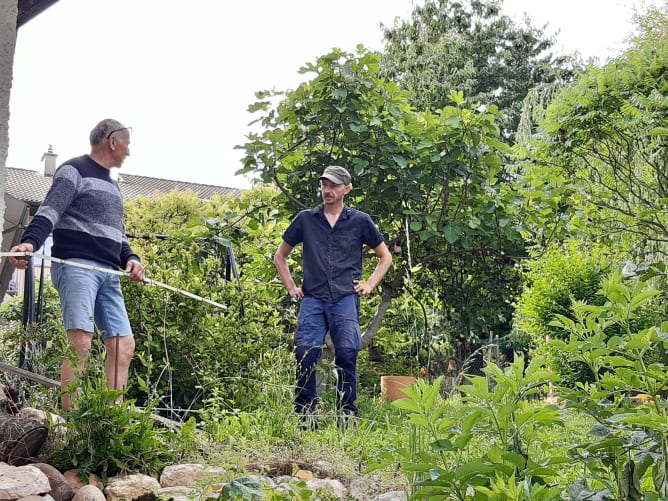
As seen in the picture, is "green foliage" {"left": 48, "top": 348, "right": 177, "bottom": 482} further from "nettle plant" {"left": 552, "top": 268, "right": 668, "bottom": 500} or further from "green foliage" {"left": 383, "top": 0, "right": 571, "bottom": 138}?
"green foliage" {"left": 383, "top": 0, "right": 571, "bottom": 138}

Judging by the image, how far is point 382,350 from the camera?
8.13 m

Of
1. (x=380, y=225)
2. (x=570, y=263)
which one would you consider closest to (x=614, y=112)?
(x=570, y=263)

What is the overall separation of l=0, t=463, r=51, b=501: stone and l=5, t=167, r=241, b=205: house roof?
2065 centimetres

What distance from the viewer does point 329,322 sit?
4516 millimetres

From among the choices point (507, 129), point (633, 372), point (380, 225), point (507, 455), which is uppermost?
point (507, 129)

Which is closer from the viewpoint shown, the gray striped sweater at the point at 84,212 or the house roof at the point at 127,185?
the gray striped sweater at the point at 84,212

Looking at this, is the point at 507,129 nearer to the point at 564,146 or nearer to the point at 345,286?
the point at 564,146

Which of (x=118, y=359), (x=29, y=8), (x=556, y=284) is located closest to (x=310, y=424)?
(x=118, y=359)

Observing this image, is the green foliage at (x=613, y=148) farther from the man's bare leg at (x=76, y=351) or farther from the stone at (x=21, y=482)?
the stone at (x=21, y=482)

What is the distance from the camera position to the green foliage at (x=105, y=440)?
2.97 meters

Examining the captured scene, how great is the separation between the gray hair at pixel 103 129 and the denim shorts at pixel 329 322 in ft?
4.86

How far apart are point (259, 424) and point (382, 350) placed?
187 inches

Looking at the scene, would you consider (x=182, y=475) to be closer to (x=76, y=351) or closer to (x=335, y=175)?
(x=76, y=351)

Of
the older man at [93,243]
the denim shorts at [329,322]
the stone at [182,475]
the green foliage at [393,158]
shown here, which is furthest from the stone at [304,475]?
the green foliage at [393,158]
